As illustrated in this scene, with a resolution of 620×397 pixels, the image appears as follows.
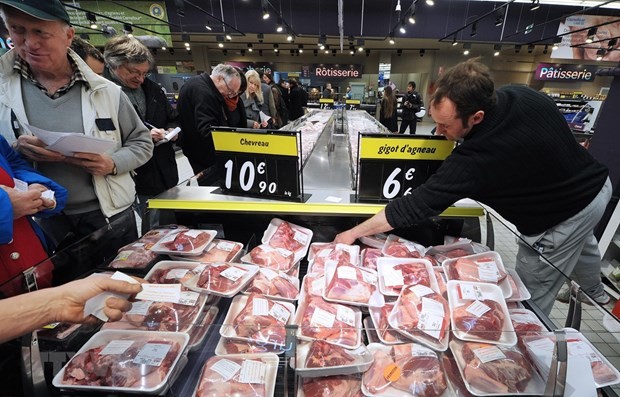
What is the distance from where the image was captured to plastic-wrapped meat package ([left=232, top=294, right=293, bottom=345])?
1105mm

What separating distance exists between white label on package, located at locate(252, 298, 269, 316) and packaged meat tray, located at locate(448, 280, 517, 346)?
2.48 ft

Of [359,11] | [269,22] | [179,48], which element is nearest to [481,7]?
[359,11]

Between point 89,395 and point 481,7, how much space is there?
41.6 feet

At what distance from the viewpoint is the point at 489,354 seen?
1050 mm

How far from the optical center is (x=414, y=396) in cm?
102

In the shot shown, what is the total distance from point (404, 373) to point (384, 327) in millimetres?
170

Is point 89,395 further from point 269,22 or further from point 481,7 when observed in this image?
point 481,7

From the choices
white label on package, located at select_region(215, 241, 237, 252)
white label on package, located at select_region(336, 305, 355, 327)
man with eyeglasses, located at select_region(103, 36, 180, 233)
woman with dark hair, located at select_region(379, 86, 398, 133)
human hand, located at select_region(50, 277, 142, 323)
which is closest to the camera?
human hand, located at select_region(50, 277, 142, 323)

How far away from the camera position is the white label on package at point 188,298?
48.6 inches

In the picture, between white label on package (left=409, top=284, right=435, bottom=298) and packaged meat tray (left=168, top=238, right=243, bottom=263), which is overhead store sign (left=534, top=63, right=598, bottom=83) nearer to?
white label on package (left=409, top=284, right=435, bottom=298)

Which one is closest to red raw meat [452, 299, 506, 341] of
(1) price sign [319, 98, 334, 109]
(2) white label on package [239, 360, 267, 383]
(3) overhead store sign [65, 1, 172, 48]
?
(2) white label on package [239, 360, 267, 383]

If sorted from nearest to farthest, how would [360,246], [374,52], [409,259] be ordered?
[409,259] → [360,246] → [374,52]

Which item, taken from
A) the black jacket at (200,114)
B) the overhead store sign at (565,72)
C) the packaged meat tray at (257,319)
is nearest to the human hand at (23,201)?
the packaged meat tray at (257,319)

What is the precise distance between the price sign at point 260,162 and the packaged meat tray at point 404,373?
2.94 feet
